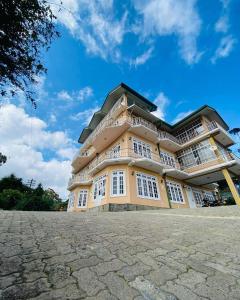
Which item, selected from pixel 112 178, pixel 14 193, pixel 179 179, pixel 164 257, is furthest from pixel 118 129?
pixel 14 193

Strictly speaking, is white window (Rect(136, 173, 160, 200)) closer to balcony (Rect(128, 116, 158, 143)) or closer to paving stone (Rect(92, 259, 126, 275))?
balcony (Rect(128, 116, 158, 143))

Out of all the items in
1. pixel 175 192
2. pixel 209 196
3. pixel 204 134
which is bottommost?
pixel 175 192

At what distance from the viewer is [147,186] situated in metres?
14.6

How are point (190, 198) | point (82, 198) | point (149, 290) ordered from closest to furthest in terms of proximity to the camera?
1. point (149, 290)
2. point (190, 198)
3. point (82, 198)

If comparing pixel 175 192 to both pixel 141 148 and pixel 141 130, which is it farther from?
pixel 141 130

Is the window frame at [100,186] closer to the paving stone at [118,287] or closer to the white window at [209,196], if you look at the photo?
the paving stone at [118,287]

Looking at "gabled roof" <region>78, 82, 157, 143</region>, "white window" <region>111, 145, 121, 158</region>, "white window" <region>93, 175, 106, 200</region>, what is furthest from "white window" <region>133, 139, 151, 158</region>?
"gabled roof" <region>78, 82, 157, 143</region>

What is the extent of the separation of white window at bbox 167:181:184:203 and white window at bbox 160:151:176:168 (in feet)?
7.78

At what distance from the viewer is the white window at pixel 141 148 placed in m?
15.7

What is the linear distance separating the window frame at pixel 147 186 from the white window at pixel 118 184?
1348 mm

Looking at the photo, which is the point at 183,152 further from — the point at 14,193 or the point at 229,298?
the point at 14,193

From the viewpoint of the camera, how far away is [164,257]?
8.11ft

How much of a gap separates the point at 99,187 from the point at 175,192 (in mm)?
8323

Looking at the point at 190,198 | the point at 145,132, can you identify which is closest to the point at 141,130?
the point at 145,132
